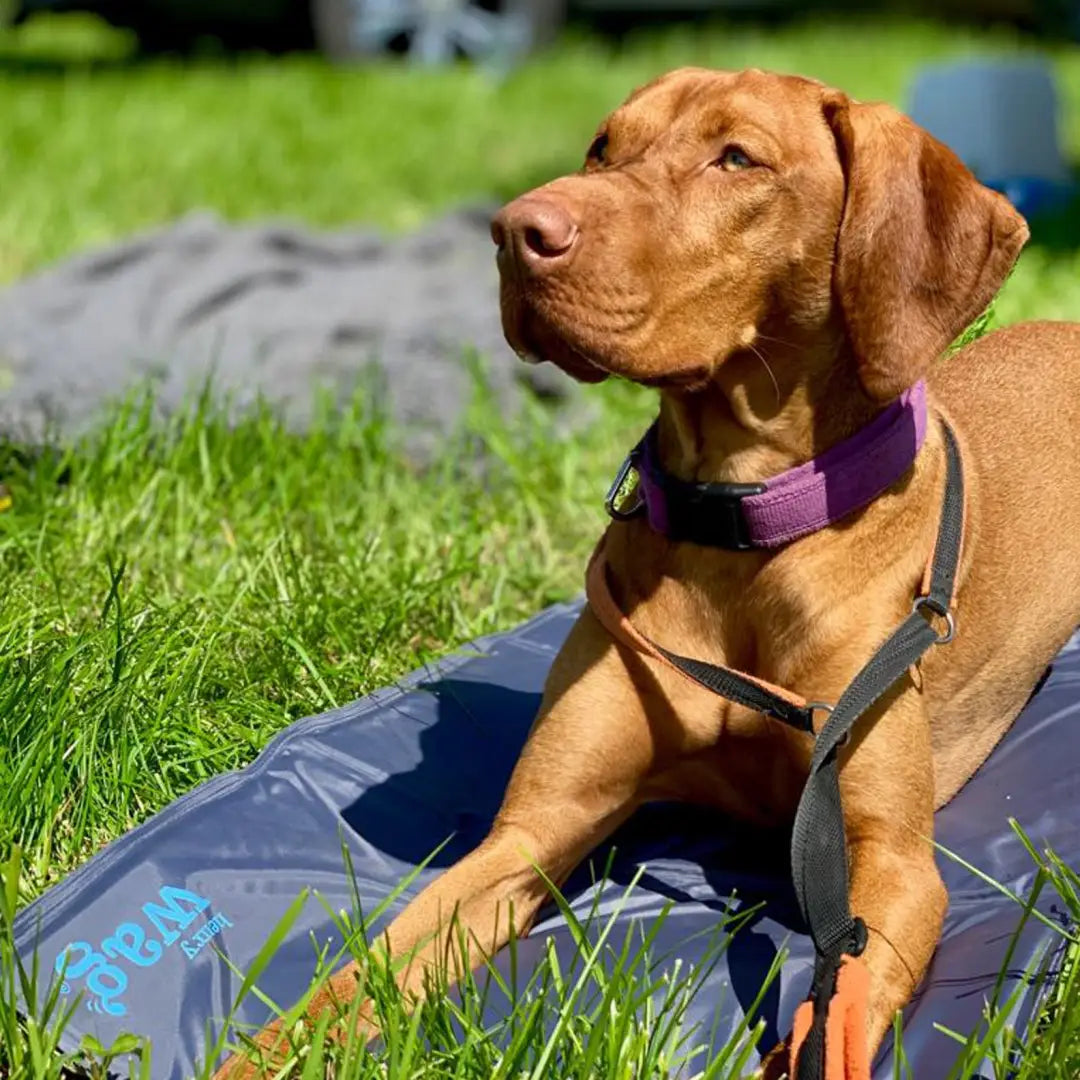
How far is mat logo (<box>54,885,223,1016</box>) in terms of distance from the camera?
255 centimetres

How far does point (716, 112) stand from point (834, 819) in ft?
3.68

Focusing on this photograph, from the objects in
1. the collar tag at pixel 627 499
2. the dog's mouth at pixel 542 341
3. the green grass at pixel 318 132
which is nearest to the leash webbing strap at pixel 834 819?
the collar tag at pixel 627 499

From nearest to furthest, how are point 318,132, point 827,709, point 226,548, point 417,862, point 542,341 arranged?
1. point 542,341
2. point 827,709
3. point 417,862
4. point 226,548
5. point 318,132

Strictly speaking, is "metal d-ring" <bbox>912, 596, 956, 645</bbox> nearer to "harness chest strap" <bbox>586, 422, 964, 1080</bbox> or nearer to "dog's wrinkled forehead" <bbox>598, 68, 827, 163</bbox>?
"harness chest strap" <bbox>586, 422, 964, 1080</bbox>

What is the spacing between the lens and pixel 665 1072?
2.37 m

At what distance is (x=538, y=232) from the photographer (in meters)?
2.44

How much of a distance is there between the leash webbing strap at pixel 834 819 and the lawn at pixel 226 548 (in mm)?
245

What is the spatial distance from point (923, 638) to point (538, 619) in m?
1.26

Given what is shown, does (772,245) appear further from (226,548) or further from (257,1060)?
(226,548)

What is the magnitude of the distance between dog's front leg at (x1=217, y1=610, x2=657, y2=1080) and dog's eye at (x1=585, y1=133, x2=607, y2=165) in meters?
0.79

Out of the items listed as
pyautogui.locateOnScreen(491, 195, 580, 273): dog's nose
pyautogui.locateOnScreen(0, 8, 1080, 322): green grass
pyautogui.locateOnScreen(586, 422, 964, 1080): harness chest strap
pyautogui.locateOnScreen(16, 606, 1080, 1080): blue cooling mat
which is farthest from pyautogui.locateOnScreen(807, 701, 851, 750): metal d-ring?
pyautogui.locateOnScreen(0, 8, 1080, 322): green grass

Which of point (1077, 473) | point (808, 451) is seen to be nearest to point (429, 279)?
point (1077, 473)

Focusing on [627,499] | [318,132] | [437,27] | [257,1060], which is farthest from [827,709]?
[437,27]

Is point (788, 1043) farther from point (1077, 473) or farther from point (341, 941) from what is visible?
point (1077, 473)
